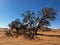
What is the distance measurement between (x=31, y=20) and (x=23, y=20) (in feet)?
10.4

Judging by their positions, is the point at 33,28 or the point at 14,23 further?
the point at 14,23

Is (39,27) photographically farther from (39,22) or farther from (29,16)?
(29,16)

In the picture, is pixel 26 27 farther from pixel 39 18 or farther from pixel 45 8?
pixel 45 8

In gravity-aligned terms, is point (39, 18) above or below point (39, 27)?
above

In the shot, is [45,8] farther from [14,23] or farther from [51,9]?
[14,23]

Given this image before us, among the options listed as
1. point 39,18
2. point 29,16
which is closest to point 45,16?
point 39,18

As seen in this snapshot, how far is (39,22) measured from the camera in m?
43.7

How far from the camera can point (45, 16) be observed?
43.3 meters

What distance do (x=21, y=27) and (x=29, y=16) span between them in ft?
15.8

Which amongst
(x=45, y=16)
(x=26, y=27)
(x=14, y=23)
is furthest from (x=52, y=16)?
(x=14, y=23)

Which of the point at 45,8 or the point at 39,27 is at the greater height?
the point at 45,8

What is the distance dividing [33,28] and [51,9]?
8518 mm

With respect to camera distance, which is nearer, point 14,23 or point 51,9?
point 51,9

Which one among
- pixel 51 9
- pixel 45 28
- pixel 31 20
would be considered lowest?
pixel 45 28
